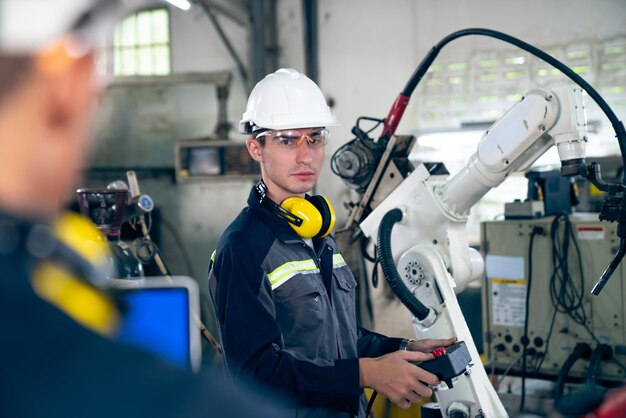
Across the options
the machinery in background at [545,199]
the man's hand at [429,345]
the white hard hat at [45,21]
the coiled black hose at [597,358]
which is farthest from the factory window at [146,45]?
the white hard hat at [45,21]

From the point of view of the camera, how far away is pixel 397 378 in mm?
2057

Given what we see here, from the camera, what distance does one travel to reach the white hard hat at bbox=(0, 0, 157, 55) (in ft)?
1.67

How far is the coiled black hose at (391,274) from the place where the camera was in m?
2.54

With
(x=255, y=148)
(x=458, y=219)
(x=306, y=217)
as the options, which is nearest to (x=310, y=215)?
(x=306, y=217)

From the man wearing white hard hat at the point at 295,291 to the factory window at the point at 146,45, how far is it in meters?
4.18

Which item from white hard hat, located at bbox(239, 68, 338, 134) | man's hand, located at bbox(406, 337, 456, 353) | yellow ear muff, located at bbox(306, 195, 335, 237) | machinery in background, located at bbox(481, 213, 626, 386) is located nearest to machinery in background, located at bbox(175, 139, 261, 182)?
machinery in background, located at bbox(481, 213, 626, 386)

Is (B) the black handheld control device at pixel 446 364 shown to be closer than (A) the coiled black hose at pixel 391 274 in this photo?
Yes

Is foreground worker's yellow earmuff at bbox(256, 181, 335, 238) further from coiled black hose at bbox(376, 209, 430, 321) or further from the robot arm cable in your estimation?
the robot arm cable

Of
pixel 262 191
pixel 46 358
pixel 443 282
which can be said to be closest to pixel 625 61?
pixel 443 282

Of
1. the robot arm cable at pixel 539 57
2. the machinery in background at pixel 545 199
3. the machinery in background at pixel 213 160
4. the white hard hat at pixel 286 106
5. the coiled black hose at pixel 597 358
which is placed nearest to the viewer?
the white hard hat at pixel 286 106

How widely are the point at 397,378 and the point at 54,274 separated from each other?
1665 millimetres

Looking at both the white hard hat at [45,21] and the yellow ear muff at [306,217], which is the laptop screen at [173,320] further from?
the yellow ear muff at [306,217]

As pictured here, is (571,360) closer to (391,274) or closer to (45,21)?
(391,274)

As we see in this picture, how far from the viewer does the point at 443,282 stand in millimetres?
2566
